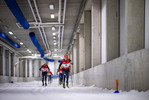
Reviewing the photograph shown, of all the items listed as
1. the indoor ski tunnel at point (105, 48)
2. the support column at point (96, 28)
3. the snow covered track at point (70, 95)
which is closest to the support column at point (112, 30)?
the indoor ski tunnel at point (105, 48)

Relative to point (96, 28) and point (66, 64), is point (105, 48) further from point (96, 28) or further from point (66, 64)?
point (66, 64)

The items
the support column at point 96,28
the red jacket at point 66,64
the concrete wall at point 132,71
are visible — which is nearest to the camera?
the concrete wall at point 132,71

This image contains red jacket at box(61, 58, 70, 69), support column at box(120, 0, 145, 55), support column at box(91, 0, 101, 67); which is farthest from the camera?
support column at box(91, 0, 101, 67)

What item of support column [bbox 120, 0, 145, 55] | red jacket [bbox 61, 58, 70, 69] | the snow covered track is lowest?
the snow covered track

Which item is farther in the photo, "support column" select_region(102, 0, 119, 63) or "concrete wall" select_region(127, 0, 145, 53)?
"support column" select_region(102, 0, 119, 63)

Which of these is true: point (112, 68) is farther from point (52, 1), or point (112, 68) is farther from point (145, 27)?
point (52, 1)

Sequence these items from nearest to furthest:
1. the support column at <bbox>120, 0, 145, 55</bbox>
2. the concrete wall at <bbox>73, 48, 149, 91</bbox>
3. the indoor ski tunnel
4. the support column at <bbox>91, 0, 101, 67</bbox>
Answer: the concrete wall at <bbox>73, 48, 149, 91</bbox>
the indoor ski tunnel
the support column at <bbox>120, 0, 145, 55</bbox>
the support column at <bbox>91, 0, 101, 67</bbox>

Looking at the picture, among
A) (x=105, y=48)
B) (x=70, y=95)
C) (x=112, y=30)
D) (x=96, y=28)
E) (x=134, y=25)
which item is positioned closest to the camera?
(x=70, y=95)

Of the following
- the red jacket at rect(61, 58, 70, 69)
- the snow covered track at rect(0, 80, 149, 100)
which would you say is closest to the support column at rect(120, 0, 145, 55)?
the snow covered track at rect(0, 80, 149, 100)

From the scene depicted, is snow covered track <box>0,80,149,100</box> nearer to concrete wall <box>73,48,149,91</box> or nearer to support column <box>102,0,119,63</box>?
concrete wall <box>73,48,149,91</box>

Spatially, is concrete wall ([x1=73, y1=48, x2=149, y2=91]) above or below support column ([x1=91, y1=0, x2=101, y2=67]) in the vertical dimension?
below

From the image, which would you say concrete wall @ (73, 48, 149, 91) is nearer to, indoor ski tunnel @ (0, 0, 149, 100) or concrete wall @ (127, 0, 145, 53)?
indoor ski tunnel @ (0, 0, 149, 100)

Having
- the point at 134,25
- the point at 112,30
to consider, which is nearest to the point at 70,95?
the point at 134,25

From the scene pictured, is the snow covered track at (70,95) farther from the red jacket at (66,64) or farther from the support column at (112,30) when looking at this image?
the red jacket at (66,64)
